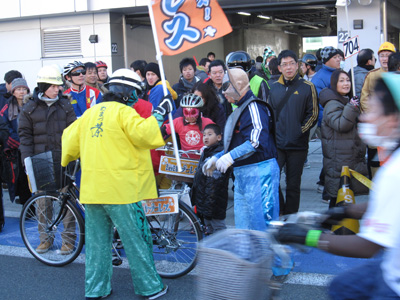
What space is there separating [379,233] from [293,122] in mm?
4219

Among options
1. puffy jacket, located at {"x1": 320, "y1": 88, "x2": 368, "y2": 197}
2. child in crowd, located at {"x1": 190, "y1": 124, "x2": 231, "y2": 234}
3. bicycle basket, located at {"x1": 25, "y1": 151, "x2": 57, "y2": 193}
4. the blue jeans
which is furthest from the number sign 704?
the blue jeans

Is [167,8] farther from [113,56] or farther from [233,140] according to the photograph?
[113,56]

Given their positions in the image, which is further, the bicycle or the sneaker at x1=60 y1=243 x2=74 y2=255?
the sneaker at x1=60 y1=243 x2=74 y2=255

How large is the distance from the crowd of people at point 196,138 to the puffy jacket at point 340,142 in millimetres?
12

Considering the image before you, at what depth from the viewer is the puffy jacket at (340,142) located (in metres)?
6.16

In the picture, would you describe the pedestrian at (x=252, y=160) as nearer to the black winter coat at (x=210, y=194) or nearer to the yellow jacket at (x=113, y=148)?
the yellow jacket at (x=113, y=148)

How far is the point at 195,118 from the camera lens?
659cm

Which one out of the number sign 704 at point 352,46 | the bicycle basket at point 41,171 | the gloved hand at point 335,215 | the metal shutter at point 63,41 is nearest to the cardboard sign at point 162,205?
the bicycle basket at point 41,171

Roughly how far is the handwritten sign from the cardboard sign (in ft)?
3.01

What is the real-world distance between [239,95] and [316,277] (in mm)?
1809

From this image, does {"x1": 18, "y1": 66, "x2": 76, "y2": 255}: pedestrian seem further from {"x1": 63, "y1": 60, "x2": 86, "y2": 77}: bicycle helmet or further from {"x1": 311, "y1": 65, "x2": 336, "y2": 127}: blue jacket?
{"x1": 311, "y1": 65, "x2": 336, "y2": 127}: blue jacket

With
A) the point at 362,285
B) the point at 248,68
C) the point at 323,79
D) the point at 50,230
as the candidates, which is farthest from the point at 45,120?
the point at 362,285

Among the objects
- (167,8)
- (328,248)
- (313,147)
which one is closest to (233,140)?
(167,8)

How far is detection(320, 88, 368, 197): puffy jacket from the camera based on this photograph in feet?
20.2
